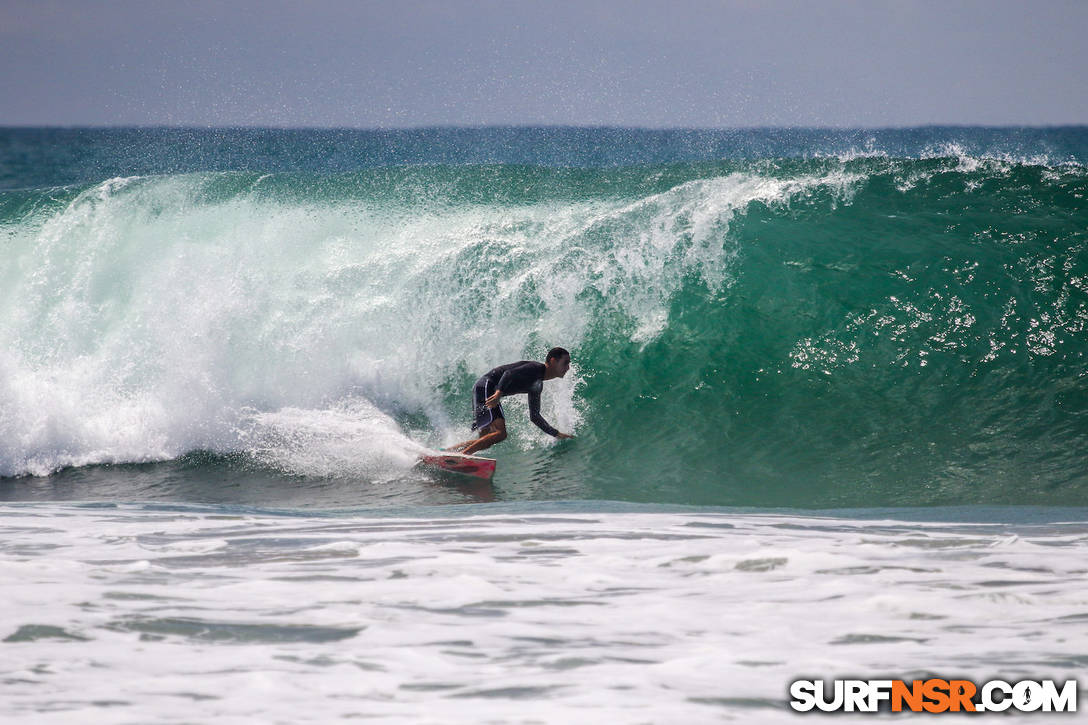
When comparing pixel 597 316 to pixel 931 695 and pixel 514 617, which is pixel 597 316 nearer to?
pixel 514 617

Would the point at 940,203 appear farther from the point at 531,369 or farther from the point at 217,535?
the point at 217,535

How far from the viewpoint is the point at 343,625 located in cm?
423

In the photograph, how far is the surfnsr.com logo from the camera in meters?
3.37

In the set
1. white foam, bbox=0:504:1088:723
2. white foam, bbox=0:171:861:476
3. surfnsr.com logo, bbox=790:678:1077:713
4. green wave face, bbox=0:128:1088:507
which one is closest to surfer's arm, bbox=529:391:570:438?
green wave face, bbox=0:128:1088:507

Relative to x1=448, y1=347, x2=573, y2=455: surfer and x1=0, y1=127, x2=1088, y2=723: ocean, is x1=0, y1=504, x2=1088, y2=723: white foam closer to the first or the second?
x1=0, y1=127, x2=1088, y2=723: ocean

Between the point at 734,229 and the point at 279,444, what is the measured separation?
540 cm

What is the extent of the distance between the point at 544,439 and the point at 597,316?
173cm

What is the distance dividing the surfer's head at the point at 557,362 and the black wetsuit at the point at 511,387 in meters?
0.16

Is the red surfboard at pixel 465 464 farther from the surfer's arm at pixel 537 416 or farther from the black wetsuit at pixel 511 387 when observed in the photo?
the surfer's arm at pixel 537 416

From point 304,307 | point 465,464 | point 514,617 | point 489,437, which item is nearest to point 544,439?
point 489,437

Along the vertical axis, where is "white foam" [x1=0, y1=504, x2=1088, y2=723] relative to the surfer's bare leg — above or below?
below

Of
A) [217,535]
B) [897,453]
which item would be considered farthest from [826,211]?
[217,535]

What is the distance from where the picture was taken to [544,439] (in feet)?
30.5

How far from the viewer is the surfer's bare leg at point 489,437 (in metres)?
8.77
